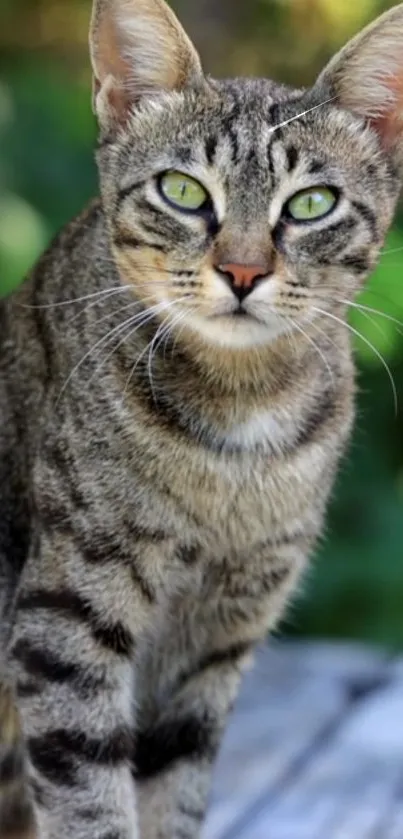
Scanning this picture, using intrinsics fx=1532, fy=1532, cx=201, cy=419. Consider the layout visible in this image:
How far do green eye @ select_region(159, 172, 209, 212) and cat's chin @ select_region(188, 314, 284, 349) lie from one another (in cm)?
14

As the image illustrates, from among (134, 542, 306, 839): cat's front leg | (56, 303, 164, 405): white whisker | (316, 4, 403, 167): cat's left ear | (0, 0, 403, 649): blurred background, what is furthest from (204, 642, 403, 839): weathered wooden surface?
(316, 4, 403, 167): cat's left ear

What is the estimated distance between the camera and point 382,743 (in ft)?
8.93

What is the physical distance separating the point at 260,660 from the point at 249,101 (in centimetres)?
148

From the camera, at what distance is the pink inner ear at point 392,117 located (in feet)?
6.71

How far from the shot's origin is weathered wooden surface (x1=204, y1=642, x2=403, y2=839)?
2.39 meters

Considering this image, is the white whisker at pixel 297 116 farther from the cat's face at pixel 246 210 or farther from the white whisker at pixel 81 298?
the white whisker at pixel 81 298

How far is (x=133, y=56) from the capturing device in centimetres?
203

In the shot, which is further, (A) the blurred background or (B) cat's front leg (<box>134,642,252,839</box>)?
(A) the blurred background

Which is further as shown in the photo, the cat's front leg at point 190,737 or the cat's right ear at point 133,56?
the cat's front leg at point 190,737

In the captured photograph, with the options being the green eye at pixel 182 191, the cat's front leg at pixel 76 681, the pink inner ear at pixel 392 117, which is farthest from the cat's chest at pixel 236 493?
the pink inner ear at pixel 392 117

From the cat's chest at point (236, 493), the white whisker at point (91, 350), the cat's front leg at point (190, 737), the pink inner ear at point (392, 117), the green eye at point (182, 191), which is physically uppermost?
the pink inner ear at point (392, 117)

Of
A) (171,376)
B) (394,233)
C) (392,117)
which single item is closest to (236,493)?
(171,376)

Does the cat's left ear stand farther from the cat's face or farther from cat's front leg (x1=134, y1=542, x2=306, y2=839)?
cat's front leg (x1=134, y1=542, x2=306, y2=839)

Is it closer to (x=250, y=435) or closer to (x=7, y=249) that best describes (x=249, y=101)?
(x=250, y=435)
